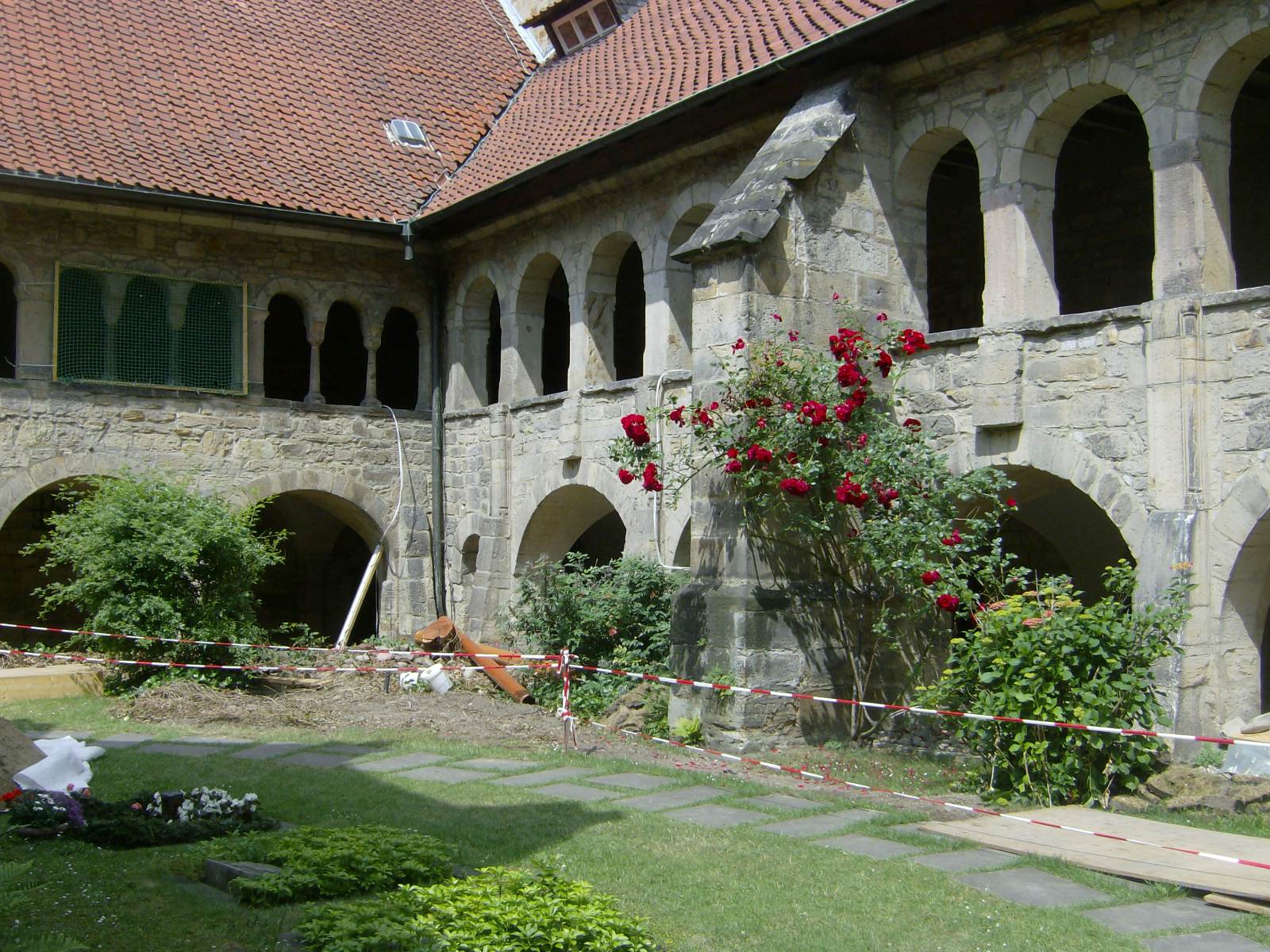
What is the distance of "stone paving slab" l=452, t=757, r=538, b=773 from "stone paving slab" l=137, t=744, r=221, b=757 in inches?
62.0

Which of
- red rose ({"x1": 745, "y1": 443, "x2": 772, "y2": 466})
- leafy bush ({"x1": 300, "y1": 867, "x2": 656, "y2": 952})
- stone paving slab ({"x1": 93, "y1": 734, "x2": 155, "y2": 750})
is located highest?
red rose ({"x1": 745, "y1": 443, "x2": 772, "y2": 466})

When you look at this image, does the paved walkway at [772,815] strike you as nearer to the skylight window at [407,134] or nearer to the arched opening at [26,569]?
the arched opening at [26,569]

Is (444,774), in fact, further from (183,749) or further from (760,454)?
(760,454)

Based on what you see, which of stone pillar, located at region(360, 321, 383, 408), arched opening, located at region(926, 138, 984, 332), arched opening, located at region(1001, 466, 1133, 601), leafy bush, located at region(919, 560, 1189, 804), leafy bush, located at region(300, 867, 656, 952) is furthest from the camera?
stone pillar, located at region(360, 321, 383, 408)

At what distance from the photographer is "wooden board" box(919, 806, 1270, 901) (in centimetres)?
521

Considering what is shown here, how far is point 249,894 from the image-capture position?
4.77 m

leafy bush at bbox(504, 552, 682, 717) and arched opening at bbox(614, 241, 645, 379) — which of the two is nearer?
leafy bush at bbox(504, 552, 682, 717)

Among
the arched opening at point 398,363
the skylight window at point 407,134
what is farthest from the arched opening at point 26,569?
the skylight window at point 407,134

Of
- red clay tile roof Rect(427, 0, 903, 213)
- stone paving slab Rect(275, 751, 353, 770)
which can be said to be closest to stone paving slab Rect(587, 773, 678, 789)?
stone paving slab Rect(275, 751, 353, 770)

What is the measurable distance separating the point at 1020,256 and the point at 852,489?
6.60 ft

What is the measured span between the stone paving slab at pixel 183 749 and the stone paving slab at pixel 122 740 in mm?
141

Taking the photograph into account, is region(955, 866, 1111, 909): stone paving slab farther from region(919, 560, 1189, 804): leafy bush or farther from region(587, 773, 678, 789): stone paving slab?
region(587, 773, 678, 789): stone paving slab

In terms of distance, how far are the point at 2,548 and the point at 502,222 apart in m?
7.16

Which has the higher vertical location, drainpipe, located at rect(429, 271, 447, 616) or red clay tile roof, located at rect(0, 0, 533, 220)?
red clay tile roof, located at rect(0, 0, 533, 220)
